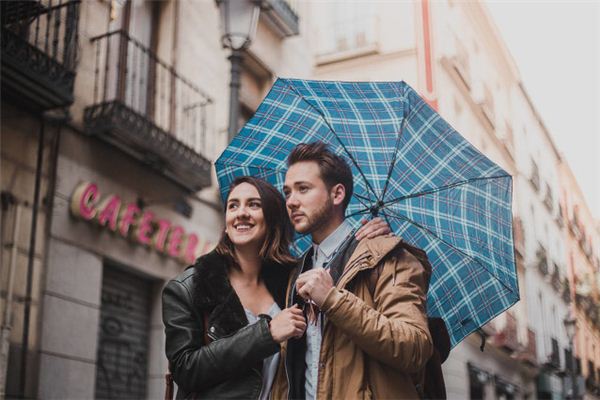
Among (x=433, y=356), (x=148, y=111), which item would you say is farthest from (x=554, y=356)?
(x=433, y=356)

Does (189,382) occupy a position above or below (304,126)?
below

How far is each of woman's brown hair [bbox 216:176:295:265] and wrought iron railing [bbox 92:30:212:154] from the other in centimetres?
569

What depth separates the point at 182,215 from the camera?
1041 cm

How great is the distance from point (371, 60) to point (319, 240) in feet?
41.7

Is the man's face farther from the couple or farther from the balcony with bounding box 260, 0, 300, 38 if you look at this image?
the balcony with bounding box 260, 0, 300, 38

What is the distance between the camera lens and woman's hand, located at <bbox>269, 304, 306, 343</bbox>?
9.29ft

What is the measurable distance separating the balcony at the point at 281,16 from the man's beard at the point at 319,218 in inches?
385

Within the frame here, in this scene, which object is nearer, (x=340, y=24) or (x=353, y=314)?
(x=353, y=314)

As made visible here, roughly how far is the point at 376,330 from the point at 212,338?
2.23 ft

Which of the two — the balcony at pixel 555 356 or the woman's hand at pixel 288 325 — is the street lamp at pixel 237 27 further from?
the balcony at pixel 555 356

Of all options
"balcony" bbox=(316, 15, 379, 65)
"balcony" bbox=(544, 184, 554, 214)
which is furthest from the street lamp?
"balcony" bbox=(316, 15, 379, 65)

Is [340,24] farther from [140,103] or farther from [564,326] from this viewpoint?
[564,326]

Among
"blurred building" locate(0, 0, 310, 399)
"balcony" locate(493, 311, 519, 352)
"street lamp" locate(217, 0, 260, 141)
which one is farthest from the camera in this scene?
"balcony" locate(493, 311, 519, 352)

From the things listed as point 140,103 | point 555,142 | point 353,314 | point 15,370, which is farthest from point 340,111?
point 140,103
